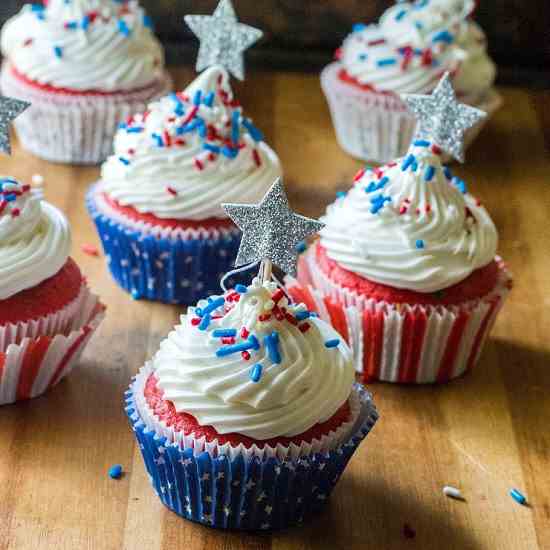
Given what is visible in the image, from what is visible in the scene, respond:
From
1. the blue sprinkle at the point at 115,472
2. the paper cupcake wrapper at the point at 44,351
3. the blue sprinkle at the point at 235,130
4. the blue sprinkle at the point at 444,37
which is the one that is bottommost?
the blue sprinkle at the point at 115,472

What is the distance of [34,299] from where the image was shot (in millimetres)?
4094

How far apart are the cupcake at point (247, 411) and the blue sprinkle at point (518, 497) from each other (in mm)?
613

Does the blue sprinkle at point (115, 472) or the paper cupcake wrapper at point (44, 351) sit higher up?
the paper cupcake wrapper at point (44, 351)

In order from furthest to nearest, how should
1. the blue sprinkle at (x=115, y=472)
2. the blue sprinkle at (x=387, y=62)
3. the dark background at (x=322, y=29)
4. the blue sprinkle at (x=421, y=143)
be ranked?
1. the dark background at (x=322, y=29)
2. the blue sprinkle at (x=387, y=62)
3. the blue sprinkle at (x=421, y=143)
4. the blue sprinkle at (x=115, y=472)

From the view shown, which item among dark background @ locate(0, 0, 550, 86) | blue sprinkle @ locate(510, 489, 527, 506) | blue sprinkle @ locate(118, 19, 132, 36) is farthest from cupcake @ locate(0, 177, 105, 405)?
dark background @ locate(0, 0, 550, 86)

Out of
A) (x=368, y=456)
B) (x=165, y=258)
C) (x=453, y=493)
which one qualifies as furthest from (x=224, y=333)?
(x=165, y=258)

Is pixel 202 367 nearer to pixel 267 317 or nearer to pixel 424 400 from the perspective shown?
pixel 267 317

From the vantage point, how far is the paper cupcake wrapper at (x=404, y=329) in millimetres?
4340

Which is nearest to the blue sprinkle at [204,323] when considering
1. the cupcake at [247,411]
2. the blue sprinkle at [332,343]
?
the cupcake at [247,411]

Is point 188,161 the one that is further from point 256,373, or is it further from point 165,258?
point 256,373

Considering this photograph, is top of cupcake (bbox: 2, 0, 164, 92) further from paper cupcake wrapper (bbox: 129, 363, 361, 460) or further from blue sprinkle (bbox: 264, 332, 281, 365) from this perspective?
blue sprinkle (bbox: 264, 332, 281, 365)

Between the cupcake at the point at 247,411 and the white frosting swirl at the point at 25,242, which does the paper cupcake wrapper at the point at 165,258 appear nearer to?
the white frosting swirl at the point at 25,242

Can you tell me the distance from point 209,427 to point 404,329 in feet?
3.57

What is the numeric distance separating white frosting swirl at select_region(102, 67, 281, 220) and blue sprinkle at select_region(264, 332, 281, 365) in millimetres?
1272
